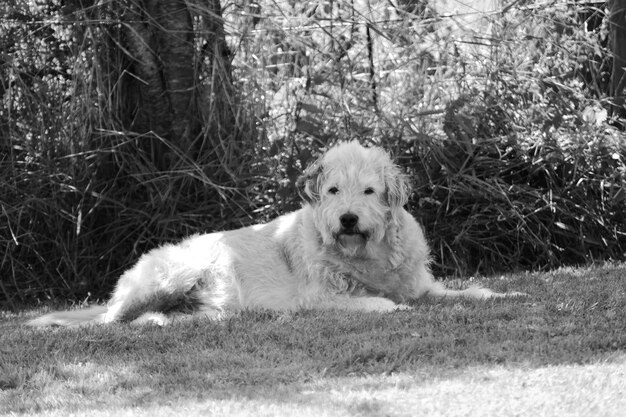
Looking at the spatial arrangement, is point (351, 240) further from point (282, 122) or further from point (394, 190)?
point (282, 122)

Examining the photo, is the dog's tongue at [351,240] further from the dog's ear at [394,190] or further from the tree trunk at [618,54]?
the tree trunk at [618,54]

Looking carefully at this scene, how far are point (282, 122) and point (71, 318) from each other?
404 centimetres

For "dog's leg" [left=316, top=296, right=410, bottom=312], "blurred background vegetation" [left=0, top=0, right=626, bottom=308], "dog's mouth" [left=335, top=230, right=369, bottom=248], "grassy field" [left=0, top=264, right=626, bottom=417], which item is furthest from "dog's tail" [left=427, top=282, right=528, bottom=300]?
"blurred background vegetation" [left=0, top=0, right=626, bottom=308]

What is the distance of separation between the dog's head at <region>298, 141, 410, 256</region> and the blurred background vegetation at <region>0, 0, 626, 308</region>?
102 inches

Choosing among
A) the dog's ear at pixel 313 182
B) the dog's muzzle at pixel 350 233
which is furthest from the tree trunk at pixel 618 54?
the dog's muzzle at pixel 350 233

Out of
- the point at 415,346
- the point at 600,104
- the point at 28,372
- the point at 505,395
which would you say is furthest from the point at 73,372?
the point at 600,104

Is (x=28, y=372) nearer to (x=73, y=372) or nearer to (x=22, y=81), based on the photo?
(x=73, y=372)

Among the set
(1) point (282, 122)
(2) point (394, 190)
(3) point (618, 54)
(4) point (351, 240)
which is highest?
(3) point (618, 54)

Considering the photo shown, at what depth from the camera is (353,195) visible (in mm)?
8273

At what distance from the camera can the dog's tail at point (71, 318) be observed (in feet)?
27.6

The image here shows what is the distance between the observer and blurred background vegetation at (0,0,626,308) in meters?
11.1

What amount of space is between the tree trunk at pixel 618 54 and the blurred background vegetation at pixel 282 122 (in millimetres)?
25

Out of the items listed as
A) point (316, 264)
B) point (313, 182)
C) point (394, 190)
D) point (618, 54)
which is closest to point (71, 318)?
point (316, 264)

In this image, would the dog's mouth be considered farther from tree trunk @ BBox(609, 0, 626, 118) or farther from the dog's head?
tree trunk @ BBox(609, 0, 626, 118)
